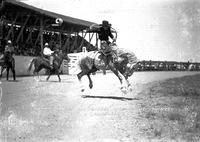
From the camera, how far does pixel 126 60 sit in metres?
7.96

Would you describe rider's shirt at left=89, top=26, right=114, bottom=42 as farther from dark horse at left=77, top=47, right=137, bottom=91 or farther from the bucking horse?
dark horse at left=77, top=47, right=137, bottom=91

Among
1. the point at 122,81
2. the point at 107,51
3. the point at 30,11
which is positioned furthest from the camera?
the point at 30,11

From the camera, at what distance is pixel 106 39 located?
749cm

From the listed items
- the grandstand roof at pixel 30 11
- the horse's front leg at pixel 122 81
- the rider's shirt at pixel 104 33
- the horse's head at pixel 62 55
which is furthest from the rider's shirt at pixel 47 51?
the rider's shirt at pixel 104 33

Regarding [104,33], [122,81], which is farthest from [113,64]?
[104,33]

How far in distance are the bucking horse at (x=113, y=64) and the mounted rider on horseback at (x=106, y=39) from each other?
10cm

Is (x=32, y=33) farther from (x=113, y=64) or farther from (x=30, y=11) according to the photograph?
(x=113, y=64)

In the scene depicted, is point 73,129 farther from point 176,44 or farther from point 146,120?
point 176,44

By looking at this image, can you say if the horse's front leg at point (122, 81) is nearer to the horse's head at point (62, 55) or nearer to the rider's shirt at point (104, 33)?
the rider's shirt at point (104, 33)

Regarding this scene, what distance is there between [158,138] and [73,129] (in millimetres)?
1063

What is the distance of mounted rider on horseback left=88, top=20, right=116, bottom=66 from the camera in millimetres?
6550

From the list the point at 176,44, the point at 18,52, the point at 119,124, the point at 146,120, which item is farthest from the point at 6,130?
the point at 18,52

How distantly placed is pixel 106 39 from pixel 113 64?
1.09m

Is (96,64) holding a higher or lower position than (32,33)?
lower
